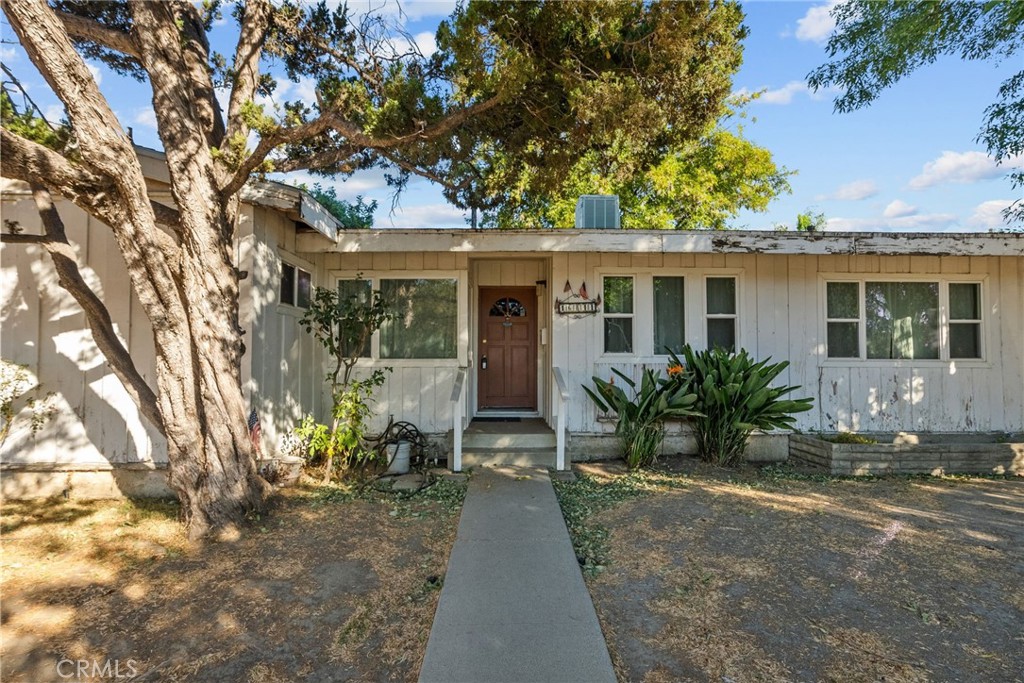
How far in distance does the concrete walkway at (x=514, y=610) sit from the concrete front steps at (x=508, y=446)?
65.3 inches

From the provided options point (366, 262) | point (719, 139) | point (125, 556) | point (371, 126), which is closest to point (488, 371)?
point (366, 262)

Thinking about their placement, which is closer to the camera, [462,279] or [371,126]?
[371,126]

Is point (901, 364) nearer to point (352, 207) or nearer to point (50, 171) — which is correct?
point (50, 171)

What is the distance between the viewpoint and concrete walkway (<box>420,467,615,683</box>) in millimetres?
2455

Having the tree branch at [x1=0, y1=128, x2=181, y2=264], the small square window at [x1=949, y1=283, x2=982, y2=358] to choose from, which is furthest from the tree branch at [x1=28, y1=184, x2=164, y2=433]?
the small square window at [x1=949, y1=283, x2=982, y2=358]

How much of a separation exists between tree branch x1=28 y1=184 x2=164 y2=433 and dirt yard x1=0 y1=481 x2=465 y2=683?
3.55ft

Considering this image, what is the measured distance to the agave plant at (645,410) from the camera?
634 cm

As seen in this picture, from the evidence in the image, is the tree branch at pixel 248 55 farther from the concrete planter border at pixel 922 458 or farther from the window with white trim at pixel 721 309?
the concrete planter border at pixel 922 458

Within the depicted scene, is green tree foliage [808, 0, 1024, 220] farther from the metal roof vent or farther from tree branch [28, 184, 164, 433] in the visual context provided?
tree branch [28, 184, 164, 433]

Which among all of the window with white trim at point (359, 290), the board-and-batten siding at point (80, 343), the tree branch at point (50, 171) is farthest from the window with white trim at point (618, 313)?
the tree branch at point (50, 171)

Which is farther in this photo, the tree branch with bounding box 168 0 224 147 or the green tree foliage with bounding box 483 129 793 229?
the green tree foliage with bounding box 483 129 793 229

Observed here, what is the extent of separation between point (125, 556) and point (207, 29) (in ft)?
18.8

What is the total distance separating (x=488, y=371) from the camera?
335 inches

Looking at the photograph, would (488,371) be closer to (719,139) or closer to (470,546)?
(470,546)
